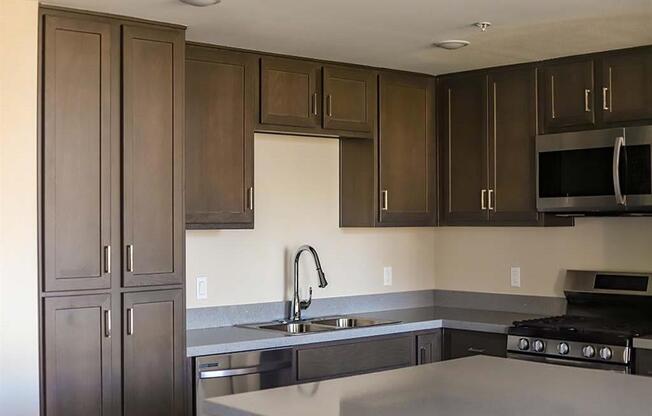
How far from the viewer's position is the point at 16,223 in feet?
11.2

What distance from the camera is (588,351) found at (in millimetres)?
4168

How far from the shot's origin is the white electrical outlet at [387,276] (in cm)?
540

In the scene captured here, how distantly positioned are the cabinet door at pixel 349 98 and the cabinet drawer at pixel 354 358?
119 centimetres

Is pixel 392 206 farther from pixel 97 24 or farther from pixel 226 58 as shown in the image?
pixel 97 24

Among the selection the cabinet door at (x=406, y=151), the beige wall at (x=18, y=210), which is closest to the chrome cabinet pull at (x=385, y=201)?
the cabinet door at (x=406, y=151)

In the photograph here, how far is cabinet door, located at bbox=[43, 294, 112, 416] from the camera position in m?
3.54

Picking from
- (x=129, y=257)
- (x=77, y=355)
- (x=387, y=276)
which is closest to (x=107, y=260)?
(x=129, y=257)

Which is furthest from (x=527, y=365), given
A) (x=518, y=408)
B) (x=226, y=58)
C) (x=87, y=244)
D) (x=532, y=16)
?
(x=226, y=58)

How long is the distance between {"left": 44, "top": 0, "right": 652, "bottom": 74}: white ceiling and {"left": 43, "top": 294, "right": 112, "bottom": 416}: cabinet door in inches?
48.8

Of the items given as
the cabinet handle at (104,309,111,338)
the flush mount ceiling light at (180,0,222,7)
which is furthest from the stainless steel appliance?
the flush mount ceiling light at (180,0,222,7)

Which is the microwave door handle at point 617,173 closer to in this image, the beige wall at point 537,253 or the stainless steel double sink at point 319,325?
the beige wall at point 537,253

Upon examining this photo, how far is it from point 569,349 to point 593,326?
177 millimetres

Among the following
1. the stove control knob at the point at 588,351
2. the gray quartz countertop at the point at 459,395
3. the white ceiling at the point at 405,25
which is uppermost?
the white ceiling at the point at 405,25

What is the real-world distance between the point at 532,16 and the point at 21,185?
2.24 meters
